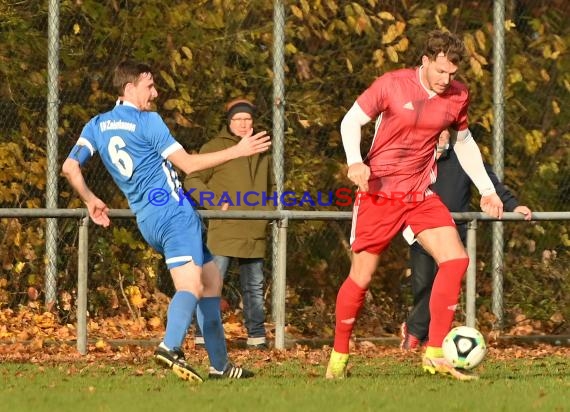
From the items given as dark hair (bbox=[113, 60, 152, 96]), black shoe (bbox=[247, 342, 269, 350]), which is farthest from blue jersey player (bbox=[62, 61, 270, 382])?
black shoe (bbox=[247, 342, 269, 350])

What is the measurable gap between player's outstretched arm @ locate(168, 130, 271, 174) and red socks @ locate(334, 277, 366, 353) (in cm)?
116

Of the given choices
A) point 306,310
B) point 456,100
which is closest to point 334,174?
point 306,310

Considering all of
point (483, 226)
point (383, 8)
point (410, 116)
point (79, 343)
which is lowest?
point (79, 343)

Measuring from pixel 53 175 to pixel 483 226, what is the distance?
3.67 m

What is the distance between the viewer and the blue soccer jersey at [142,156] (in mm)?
8047

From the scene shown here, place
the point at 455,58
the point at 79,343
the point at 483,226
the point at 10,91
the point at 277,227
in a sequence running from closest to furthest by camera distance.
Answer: the point at 455,58 → the point at 79,343 → the point at 277,227 → the point at 10,91 → the point at 483,226

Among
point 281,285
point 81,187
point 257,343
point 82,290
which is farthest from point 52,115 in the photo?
point 81,187

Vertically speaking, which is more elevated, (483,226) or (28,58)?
(28,58)

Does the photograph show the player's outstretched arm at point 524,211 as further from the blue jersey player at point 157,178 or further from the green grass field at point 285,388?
the blue jersey player at point 157,178

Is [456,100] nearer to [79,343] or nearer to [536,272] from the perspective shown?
[79,343]

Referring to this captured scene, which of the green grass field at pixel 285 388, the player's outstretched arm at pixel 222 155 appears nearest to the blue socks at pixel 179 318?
the green grass field at pixel 285 388

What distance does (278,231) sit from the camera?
430 inches

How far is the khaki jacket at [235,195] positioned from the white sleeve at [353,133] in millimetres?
2896

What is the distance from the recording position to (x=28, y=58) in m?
11.8
